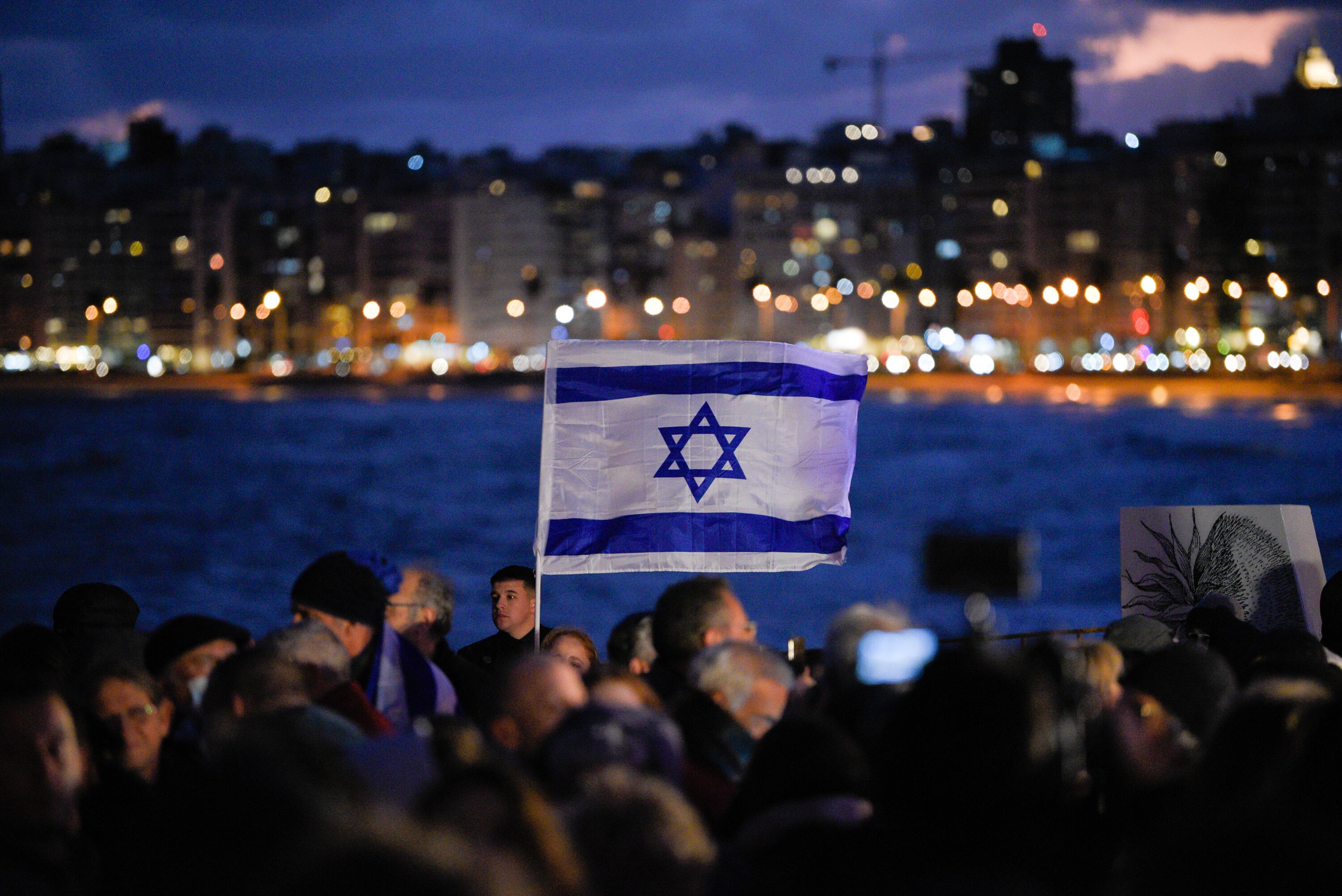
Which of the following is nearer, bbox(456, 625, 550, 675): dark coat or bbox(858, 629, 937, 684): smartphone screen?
bbox(858, 629, 937, 684): smartphone screen

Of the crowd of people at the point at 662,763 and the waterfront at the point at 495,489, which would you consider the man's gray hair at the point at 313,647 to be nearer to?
the crowd of people at the point at 662,763

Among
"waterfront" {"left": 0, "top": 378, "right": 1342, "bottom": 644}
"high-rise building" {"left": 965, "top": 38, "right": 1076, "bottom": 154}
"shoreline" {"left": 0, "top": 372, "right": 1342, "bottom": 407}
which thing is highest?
"high-rise building" {"left": 965, "top": 38, "right": 1076, "bottom": 154}

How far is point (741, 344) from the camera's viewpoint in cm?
516

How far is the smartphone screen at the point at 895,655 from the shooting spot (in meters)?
3.31

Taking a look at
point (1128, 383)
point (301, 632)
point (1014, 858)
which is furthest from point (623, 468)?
point (1128, 383)

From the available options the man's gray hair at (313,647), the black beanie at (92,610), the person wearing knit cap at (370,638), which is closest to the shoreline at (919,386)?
the black beanie at (92,610)

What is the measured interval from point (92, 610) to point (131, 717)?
153 centimetres

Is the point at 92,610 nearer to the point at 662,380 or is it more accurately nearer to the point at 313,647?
the point at 313,647

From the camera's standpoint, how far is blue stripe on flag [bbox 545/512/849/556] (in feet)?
17.0

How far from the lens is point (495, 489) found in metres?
61.9

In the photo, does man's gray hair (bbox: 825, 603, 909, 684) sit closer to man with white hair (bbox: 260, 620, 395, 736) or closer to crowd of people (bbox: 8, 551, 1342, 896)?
crowd of people (bbox: 8, 551, 1342, 896)

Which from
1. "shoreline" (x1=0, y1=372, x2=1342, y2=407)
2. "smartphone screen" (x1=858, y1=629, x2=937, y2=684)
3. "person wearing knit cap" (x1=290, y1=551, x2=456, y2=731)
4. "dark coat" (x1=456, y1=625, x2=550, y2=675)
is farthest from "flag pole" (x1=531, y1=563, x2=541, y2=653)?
"shoreline" (x1=0, y1=372, x2=1342, y2=407)

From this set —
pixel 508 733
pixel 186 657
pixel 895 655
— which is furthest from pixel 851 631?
pixel 186 657

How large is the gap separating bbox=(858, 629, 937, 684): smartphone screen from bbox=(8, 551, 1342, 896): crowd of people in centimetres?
2
